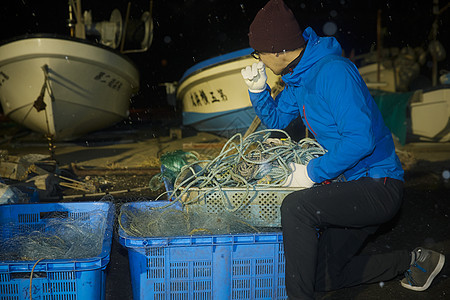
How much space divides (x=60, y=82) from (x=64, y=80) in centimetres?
9

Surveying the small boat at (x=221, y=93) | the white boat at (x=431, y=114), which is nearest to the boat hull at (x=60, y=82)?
the small boat at (x=221, y=93)

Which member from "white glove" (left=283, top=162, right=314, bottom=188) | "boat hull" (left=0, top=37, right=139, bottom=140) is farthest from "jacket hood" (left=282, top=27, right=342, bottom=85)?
"boat hull" (left=0, top=37, right=139, bottom=140)

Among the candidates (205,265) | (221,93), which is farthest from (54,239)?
(221,93)

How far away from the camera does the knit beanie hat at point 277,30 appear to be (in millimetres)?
2303

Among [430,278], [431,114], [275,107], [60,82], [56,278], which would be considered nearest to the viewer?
[56,278]

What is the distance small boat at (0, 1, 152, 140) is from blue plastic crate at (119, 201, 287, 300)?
20.9ft

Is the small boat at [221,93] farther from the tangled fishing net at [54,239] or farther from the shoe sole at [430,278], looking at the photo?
the tangled fishing net at [54,239]

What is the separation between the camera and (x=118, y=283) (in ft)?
9.70

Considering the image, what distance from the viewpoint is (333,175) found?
2178mm

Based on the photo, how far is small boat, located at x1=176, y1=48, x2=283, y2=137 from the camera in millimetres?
8422

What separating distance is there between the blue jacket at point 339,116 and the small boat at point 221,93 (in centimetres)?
564

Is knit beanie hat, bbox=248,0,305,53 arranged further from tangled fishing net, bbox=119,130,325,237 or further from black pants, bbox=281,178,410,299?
black pants, bbox=281,178,410,299

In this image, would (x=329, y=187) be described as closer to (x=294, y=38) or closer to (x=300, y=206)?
(x=300, y=206)

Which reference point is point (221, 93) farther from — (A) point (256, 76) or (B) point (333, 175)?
(B) point (333, 175)
